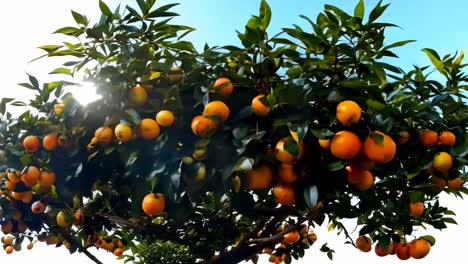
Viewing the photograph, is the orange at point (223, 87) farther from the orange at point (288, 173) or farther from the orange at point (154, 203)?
the orange at point (154, 203)

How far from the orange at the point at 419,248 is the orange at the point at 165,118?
170cm

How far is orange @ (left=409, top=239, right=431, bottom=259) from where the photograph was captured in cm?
289

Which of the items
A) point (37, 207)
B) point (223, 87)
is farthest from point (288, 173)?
point (37, 207)

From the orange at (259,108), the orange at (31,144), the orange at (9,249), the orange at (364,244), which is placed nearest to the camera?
the orange at (259,108)

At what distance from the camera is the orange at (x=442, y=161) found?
2.24 metres

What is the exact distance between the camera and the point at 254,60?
2213 mm

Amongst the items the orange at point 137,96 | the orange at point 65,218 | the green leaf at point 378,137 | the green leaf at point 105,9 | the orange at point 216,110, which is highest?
the green leaf at point 105,9

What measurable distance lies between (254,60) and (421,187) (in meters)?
1.02

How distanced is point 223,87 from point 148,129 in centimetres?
40

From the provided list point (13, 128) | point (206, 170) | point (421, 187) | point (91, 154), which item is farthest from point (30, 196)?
point (421, 187)

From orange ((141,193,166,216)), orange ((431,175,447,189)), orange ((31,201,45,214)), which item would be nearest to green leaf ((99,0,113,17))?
orange ((141,193,166,216))

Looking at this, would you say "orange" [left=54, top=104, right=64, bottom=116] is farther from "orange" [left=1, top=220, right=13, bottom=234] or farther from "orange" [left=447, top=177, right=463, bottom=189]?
"orange" [left=447, top=177, right=463, bottom=189]

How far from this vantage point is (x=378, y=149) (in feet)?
6.32

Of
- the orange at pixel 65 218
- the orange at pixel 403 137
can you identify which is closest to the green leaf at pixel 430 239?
the orange at pixel 403 137
